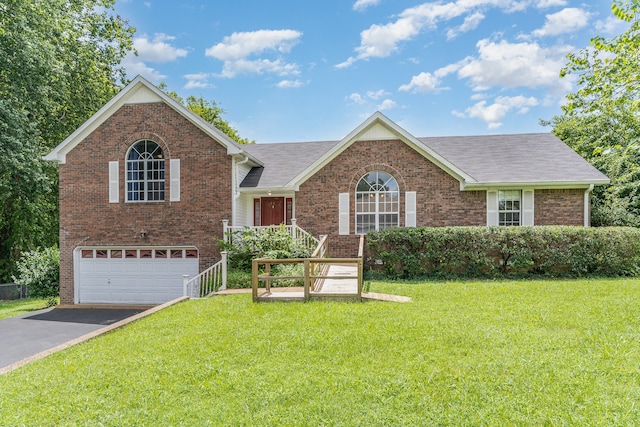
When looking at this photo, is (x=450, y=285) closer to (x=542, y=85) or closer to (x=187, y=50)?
(x=542, y=85)

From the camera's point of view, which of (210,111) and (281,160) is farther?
(210,111)

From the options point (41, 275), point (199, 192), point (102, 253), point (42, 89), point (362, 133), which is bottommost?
point (41, 275)

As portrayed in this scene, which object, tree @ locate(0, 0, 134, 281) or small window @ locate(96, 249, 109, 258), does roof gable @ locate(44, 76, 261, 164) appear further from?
small window @ locate(96, 249, 109, 258)

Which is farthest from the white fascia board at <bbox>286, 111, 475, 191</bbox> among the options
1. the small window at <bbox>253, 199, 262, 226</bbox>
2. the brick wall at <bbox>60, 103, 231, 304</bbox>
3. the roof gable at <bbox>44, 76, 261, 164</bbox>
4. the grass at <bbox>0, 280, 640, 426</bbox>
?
the grass at <bbox>0, 280, 640, 426</bbox>

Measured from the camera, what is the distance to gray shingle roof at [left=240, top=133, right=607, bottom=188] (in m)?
13.5

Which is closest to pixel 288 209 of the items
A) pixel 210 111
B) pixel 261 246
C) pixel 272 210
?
pixel 272 210

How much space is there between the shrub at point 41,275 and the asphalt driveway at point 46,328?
9.78 ft

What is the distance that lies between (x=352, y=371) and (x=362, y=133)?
10.8 metres

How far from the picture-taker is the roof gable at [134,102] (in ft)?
46.1

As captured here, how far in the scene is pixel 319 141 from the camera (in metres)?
19.1

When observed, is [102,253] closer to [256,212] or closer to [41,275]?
[41,275]

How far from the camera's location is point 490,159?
15062 mm

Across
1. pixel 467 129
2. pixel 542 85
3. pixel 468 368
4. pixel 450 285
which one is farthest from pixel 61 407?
pixel 467 129

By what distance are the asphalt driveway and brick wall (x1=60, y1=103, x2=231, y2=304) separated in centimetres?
208
